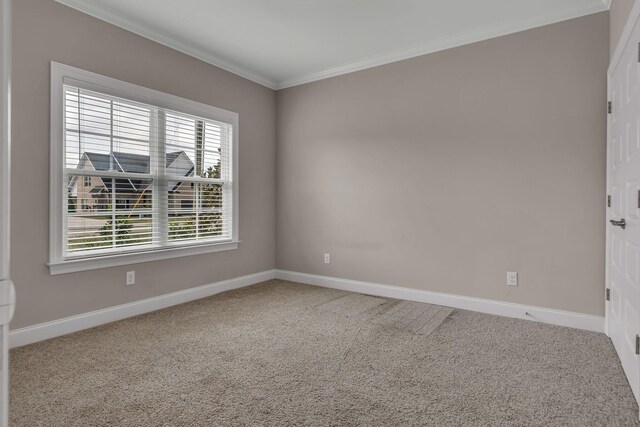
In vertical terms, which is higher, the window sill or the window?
the window

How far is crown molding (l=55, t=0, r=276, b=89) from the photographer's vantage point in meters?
2.95

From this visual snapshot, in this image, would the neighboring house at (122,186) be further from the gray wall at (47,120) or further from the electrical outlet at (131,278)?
the electrical outlet at (131,278)

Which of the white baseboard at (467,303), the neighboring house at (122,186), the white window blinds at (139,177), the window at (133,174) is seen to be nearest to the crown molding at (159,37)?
the window at (133,174)

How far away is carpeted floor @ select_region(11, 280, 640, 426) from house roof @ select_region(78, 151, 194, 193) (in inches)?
46.7

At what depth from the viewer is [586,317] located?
9.87ft

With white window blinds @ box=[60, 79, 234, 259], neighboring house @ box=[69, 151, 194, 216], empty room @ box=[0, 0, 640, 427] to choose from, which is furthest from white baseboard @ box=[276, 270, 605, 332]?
neighboring house @ box=[69, 151, 194, 216]

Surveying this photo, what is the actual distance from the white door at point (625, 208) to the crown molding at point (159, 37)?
3.53 m

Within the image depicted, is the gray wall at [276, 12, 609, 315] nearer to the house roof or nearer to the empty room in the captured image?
the empty room

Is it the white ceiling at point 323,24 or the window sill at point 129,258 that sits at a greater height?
the white ceiling at point 323,24

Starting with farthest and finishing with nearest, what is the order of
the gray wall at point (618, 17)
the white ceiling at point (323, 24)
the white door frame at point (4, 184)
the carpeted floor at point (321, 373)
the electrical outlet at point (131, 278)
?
1. the electrical outlet at point (131, 278)
2. the white ceiling at point (323, 24)
3. the gray wall at point (618, 17)
4. the carpeted floor at point (321, 373)
5. the white door frame at point (4, 184)

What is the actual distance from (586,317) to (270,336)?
257 cm

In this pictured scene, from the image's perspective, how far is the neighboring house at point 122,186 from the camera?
2992mm

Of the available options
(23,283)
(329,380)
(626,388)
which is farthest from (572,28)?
(23,283)

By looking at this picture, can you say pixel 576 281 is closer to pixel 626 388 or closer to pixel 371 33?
pixel 626 388
